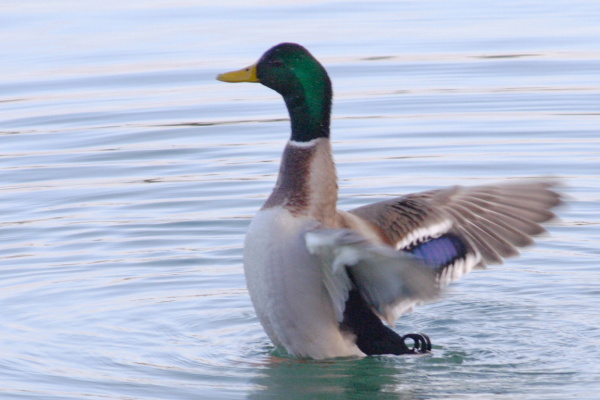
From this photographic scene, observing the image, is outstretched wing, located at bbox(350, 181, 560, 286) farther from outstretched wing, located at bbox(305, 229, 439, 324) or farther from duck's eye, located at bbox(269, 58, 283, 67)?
duck's eye, located at bbox(269, 58, 283, 67)

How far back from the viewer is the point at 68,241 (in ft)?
29.3

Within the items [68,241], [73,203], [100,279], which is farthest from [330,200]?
[73,203]

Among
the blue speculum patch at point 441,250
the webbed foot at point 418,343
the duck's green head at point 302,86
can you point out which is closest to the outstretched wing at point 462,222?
the blue speculum patch at point 441,250

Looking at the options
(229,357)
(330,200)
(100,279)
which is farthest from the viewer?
(100,279)

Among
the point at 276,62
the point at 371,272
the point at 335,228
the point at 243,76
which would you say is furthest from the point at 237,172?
the point at 371,272

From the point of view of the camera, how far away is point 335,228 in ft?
20.3

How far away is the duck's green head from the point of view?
21.4 feet

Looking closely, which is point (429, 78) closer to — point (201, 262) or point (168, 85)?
point (168, 85)

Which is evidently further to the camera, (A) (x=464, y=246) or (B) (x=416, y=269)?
(A) (x=464, y=246)

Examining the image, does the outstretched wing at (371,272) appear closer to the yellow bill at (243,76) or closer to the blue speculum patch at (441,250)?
the blue speculum patch at (441,250)

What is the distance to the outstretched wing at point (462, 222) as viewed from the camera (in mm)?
6520

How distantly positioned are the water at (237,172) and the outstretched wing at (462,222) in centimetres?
54

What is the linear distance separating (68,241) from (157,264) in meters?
0.79

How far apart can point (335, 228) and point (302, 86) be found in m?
0.78
